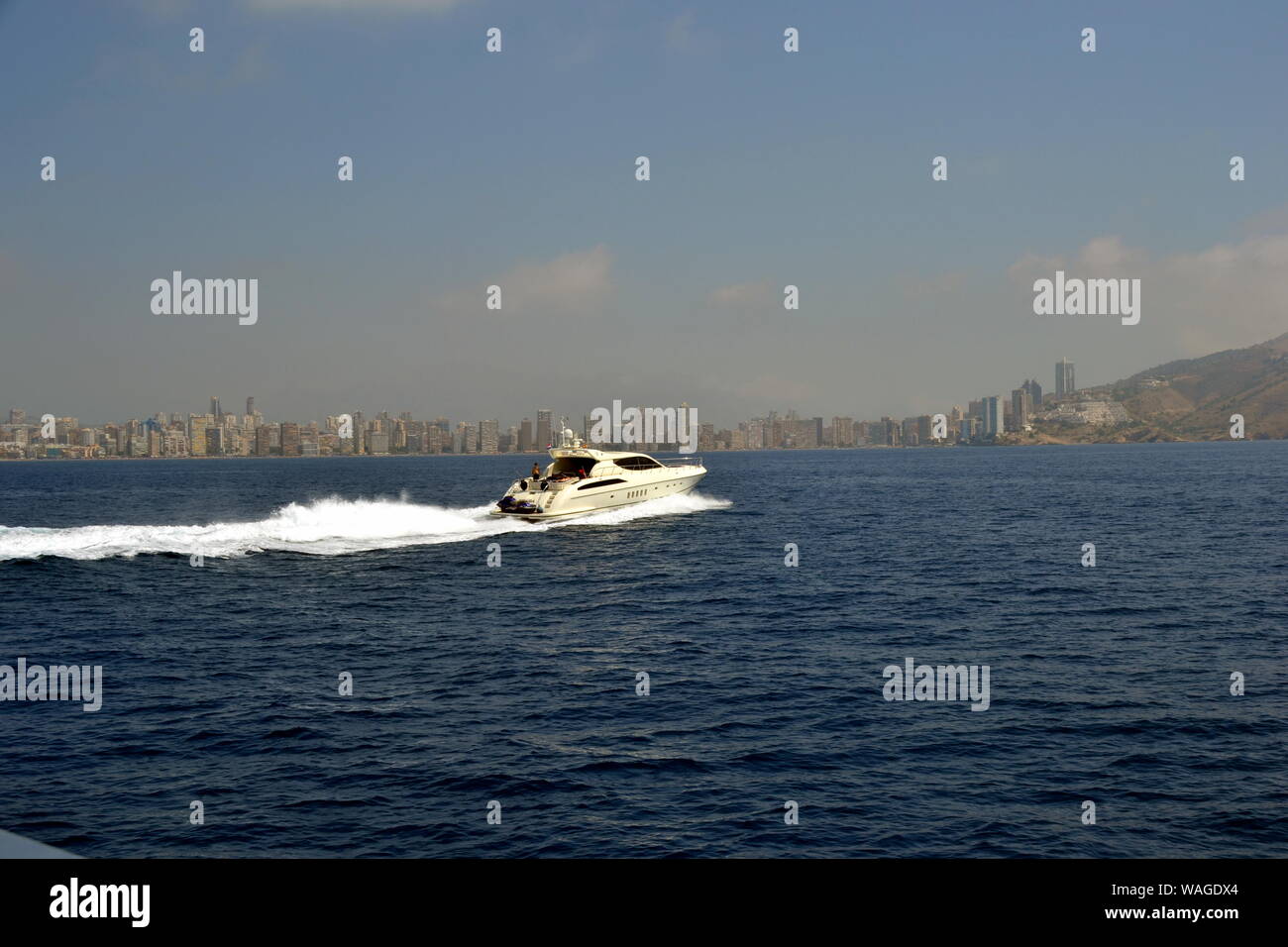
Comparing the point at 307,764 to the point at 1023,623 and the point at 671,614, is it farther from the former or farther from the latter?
the point at 1023,623

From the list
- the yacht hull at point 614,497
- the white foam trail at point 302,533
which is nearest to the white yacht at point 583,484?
the yacht hull at point 614,497

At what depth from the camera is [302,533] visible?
6681 cm

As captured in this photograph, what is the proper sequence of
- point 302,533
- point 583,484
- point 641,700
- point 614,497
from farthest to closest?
A: point 614,497, point 583,484, point 302,533, point 641,700

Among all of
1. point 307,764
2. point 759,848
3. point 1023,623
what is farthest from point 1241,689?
point 307,764

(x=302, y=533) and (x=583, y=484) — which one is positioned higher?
Result: (x=583, y=484)

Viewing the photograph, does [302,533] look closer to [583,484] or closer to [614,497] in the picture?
[583,484]

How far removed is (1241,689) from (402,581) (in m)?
37.4

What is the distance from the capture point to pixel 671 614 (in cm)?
4197

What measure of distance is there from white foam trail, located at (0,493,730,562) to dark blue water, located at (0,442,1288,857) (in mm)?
656

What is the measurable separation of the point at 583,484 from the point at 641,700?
48.0m

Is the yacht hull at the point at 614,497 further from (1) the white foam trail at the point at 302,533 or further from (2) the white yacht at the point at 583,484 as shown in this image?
(1) the white foam trail at the point at 302,533

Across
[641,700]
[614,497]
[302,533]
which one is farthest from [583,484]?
[641,700]

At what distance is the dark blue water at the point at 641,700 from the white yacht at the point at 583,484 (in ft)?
30.9
